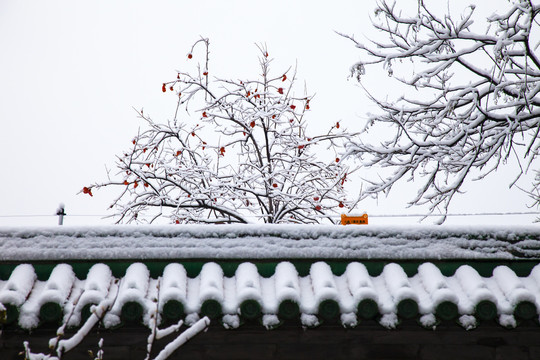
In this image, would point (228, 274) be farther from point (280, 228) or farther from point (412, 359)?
point (412, 359)

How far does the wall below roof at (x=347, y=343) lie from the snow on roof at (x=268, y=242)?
0.40 m

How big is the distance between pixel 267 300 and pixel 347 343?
52 cm

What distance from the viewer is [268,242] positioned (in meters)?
3.03

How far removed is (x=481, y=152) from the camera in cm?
758

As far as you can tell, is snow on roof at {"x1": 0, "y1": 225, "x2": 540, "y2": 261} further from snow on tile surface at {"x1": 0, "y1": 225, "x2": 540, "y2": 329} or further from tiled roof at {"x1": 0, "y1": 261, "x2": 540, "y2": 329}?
tiled roof at {"x1": 0, "y1": 261, "x2": 540, "y2": 329}

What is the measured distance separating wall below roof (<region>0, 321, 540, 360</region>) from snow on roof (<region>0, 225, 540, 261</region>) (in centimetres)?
40

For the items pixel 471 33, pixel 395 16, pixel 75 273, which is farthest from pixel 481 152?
pixel 75 273

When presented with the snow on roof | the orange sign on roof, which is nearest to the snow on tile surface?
the snow on roof

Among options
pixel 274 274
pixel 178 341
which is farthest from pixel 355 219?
pixel 178 341

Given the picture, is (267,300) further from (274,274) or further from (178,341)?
(178,341)

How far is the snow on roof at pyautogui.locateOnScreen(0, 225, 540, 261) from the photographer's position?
114 inches

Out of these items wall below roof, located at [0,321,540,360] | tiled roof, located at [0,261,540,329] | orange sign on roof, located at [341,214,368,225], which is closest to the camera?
tiled roof, located at [0,261,540,329]

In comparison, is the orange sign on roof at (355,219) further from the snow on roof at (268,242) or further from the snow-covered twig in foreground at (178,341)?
the snow-covered twig in foreground at (178,341)

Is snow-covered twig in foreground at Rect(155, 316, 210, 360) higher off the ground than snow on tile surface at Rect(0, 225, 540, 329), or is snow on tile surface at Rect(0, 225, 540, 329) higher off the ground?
snow on tile surface at Rect(0, 225, 540, 329)
